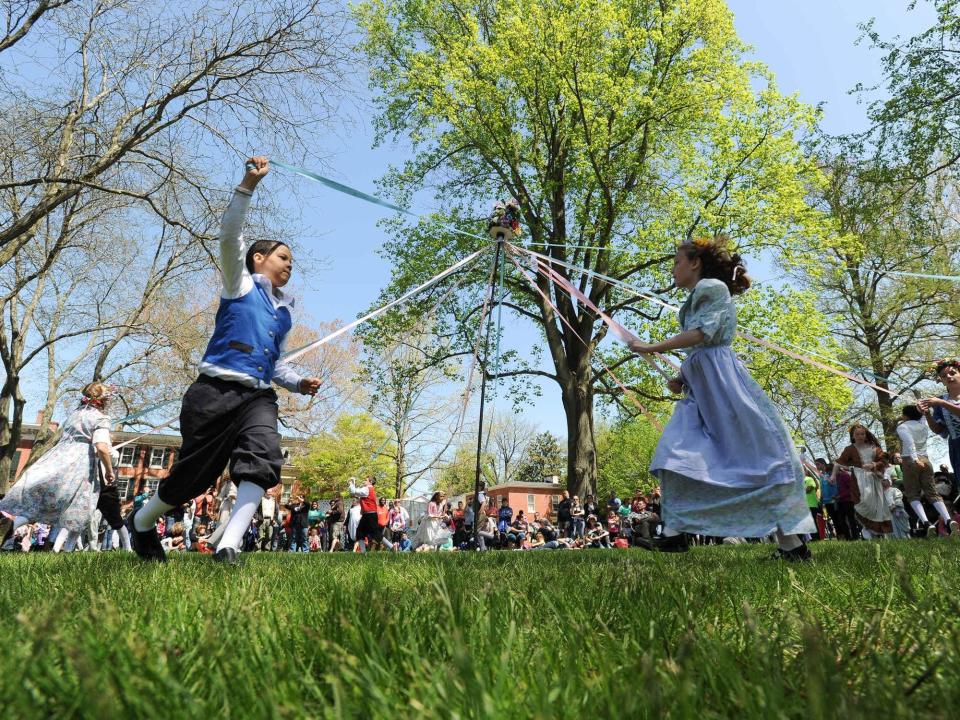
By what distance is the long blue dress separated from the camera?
3.96 meters

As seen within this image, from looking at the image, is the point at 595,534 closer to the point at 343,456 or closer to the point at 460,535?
the point at 460,535

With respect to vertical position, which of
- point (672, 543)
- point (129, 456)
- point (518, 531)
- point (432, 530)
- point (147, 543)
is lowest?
→ point (147, 543)

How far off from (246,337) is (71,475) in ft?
16.3

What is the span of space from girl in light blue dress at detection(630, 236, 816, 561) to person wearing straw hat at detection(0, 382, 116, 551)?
6449 millimetres

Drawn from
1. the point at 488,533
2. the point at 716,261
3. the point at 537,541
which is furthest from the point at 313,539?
the point at 716,261

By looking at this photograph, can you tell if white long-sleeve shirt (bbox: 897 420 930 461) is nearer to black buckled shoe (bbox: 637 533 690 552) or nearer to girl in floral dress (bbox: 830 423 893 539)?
girl in floral dress (bbox: 830 423 893 539)

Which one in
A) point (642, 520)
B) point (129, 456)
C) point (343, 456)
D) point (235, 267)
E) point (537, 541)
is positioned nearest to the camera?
point (235, 267)

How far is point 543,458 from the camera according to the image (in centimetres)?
7431

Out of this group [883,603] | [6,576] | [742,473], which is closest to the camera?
[883,603]

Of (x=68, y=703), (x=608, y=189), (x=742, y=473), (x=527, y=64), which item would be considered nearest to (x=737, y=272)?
(x=742, y=473)

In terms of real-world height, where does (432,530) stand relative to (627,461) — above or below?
below

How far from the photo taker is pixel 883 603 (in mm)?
1917

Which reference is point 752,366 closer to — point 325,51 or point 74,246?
point 325,51

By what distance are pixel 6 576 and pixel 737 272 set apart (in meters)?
4.77
